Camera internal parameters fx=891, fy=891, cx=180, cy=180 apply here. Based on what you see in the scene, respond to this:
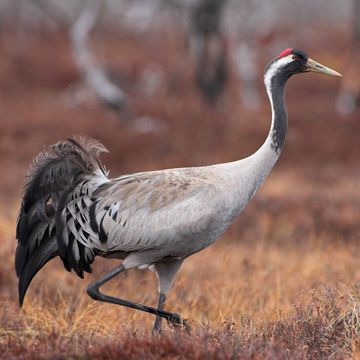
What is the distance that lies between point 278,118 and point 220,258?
418cm

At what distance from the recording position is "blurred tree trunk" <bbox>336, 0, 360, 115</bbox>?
22.3 metres

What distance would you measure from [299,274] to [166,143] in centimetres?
774

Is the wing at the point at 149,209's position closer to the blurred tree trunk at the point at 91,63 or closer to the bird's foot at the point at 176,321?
the bird's foot at the point at 176,321

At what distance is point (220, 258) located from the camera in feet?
33.3

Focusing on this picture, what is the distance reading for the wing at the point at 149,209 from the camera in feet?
19.2

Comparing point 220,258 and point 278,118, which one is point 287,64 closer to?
point 278,118

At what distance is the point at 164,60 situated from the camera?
110ft

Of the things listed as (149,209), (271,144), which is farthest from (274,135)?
(149,209)

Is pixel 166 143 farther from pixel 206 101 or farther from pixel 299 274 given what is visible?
pixel 299 274

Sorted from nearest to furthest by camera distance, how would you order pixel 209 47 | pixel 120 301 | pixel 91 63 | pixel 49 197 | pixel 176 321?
pixel 176 321
pixel 120 301
pixel 49 197
pixel 91 63
pixel 209 47

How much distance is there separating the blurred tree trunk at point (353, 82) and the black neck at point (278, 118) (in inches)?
571

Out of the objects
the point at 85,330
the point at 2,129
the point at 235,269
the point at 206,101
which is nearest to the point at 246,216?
the point at 235,269

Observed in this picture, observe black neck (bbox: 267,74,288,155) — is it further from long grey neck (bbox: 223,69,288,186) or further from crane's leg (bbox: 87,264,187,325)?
crane's leg (bbox: 87,264,187,325)

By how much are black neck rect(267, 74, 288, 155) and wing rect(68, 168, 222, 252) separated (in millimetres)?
538
